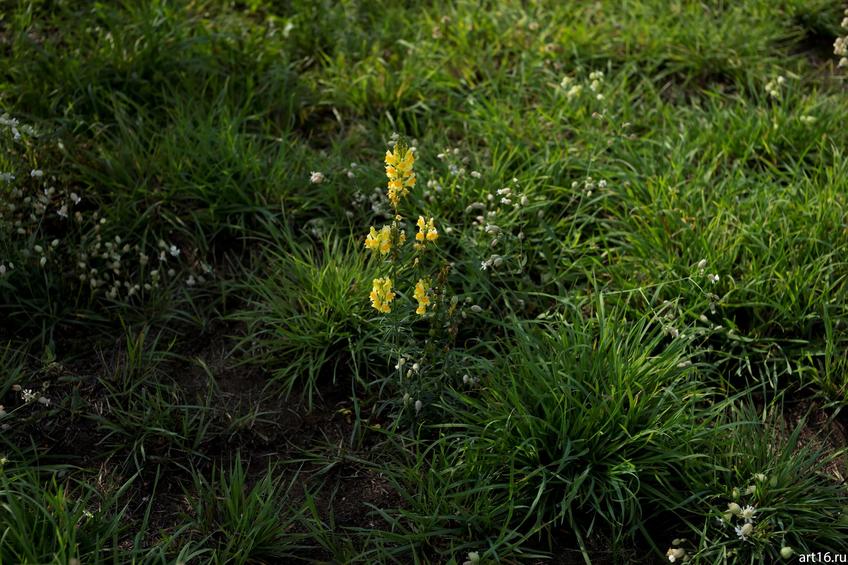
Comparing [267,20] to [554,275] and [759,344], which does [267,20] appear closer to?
[554,275]

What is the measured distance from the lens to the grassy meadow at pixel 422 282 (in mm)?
2688

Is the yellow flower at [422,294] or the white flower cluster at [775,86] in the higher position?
the white flower cluster at [775,86]

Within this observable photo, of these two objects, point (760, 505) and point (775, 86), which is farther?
point (775, 86)

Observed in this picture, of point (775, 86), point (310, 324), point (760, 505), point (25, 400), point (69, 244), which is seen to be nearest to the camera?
point (760, 505)

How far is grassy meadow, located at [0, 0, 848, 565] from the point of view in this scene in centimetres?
269

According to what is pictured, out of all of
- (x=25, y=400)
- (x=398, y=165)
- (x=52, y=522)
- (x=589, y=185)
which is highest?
(x=398, y=165)

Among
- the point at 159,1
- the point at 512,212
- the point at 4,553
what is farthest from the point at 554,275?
the point at 159,1

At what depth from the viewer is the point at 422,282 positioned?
2740 millimetres

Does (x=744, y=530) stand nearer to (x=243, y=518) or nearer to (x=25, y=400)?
(x=243, y=518)

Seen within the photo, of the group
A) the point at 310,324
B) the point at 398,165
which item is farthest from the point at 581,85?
the point at 310,324

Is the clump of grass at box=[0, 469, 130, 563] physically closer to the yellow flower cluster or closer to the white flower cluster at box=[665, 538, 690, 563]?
the yellow flower cluster

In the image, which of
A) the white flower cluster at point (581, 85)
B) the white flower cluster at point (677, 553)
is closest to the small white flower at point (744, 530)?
the white flower cluster at point (677, 553)

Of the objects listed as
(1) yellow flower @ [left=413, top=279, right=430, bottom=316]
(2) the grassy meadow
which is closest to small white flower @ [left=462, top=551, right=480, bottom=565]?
(2) the grassy meadow

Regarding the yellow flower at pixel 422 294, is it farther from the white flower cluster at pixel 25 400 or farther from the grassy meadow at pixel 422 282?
the white flower cluster at pixel 25 400
